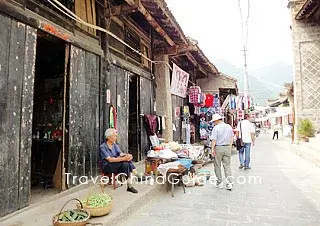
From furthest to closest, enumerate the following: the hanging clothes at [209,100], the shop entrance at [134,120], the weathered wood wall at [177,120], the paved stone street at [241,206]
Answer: the hanging clothes at [209,100], the weathered wood wall at [177,120], the shop entrance at [134,120], the paved stone street at [241,206]

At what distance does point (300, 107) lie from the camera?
15.9 m

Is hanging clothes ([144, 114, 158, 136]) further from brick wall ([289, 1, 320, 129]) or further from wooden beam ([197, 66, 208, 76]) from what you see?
brick wall ([289, 1, 320, 129])

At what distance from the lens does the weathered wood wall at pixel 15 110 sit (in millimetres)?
3678

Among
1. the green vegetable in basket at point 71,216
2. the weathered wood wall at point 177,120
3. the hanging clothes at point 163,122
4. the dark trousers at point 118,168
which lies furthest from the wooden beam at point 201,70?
the green vegetable in basket at point 71,216

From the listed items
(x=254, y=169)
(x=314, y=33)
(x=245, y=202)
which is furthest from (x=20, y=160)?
(x=314, y=33)

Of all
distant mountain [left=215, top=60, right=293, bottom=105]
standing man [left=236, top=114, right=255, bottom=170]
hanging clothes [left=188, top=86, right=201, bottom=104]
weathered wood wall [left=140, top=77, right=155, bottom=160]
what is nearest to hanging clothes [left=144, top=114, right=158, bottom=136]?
weathered wood wall [left=140, top=77, right=155, bottom=160]

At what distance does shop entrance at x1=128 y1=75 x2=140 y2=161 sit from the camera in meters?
A: 8.49

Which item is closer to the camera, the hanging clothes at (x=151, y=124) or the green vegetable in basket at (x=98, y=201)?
the green vegetable in basket at (x=98, y=201)

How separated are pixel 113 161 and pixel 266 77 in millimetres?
152478

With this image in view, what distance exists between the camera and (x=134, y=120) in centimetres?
885

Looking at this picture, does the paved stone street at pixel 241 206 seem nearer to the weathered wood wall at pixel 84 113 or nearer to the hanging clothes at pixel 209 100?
the weathered wood wall at pixel 84 113

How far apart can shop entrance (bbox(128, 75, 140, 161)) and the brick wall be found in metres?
11.7

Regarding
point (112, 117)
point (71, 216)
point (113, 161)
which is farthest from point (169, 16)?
point (71, 216)

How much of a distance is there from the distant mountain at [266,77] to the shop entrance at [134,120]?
3254 inches
